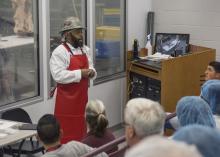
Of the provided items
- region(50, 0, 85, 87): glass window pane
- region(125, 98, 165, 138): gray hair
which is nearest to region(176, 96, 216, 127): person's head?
region(125, 98, 165, 138): gray hair

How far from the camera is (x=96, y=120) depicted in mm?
3225

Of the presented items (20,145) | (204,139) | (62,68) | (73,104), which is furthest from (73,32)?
(204,139)

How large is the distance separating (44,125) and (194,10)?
12.8 ft

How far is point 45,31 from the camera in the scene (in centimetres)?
519

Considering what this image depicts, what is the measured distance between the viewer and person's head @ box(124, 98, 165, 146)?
7.63ft

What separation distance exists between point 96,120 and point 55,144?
32 centimetres

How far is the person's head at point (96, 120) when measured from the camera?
322 cm

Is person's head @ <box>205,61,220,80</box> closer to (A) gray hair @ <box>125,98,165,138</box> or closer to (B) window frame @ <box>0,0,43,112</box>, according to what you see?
(B) window frame @ <box>0,0,43,112</box>

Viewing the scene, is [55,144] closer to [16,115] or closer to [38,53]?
[16,115]

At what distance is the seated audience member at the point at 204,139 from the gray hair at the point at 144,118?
0.50m

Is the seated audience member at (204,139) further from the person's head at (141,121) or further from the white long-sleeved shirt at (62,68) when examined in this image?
the white long-sleeved shirt at (62,68)

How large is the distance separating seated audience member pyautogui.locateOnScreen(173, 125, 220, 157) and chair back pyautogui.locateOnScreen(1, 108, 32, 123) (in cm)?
291

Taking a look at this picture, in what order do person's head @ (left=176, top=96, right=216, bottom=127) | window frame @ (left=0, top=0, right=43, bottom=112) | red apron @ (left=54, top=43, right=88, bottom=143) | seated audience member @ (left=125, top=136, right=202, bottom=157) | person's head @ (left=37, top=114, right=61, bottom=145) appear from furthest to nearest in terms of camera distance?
window frame @ (left=0, top=0, right=43, bottom=112)
red apron @ (left=54, top=43, right=88, bottom=143)
person's head @ (left=37, top=114, right=61, bottom=145)
person's head @ (left=176, top=96, right=216, bottom=127)
seated audience member @ (left=125, top=136, right=202, bottom=157)

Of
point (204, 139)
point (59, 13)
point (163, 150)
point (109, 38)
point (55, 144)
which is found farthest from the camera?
point (109, 38)
